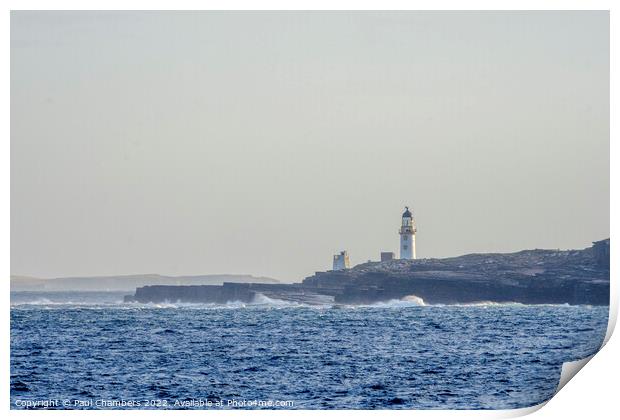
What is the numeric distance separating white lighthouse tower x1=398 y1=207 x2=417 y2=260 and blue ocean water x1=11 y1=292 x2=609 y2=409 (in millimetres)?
1624

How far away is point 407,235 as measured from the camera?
1244 inches

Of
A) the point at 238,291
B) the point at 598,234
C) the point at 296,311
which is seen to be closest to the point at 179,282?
the point at 238,291

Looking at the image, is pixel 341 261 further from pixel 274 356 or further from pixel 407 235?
pixel 274 356

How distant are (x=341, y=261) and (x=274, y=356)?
3.61 metres

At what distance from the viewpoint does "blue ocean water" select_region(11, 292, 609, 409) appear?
26094 mm

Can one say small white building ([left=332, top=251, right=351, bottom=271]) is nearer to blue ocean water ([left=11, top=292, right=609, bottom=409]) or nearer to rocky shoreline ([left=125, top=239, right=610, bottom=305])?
rocky shoreline ([left=125, top=239, right=610, bottom=305])

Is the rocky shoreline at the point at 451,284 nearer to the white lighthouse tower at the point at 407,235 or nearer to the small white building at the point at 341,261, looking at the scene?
the small white building at the point at 341,261

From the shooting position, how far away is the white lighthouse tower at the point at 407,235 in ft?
100

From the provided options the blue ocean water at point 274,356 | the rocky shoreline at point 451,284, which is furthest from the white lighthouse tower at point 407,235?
the blue ocean water at point 274,356

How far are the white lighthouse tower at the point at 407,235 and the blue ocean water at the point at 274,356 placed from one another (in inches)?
63.9

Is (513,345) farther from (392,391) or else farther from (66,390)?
(66,390)
